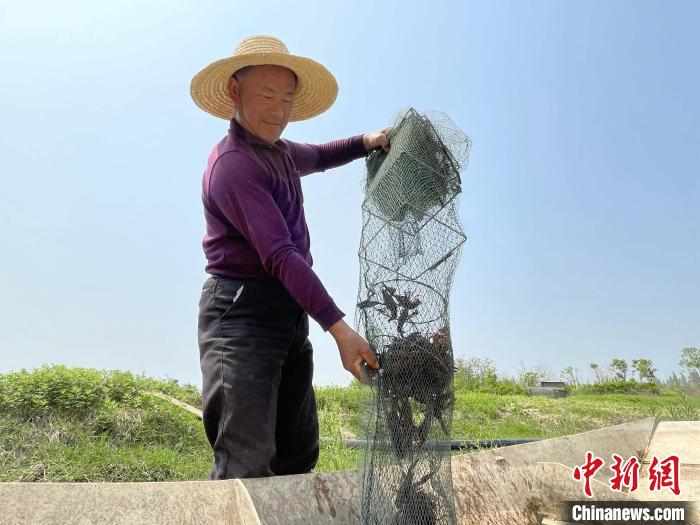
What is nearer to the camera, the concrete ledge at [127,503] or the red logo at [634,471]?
the concrete ledge at [127,503]

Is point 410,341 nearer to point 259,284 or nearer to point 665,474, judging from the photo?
point 259,284

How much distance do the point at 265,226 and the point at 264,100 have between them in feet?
→ 1.61

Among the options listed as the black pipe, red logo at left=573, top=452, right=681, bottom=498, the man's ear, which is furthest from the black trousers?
red logo at left=573, top=452, right=681, bottom=498

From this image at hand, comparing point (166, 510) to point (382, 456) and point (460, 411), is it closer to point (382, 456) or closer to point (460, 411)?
point (382, 456)

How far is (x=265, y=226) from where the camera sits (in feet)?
5.96

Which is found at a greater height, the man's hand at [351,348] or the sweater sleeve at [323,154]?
the sweater sleeve at [323,154]

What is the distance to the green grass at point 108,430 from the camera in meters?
3.32

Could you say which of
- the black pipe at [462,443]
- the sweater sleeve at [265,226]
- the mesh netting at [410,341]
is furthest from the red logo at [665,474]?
the sweater sleeve at [265,226]

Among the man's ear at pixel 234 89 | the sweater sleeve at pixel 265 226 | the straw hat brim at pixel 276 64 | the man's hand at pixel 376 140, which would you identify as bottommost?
the sweater sleeve at pixel 265 226

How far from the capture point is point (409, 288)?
1.79 meters

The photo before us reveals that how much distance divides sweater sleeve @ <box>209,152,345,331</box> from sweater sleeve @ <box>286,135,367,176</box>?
1.71 feet

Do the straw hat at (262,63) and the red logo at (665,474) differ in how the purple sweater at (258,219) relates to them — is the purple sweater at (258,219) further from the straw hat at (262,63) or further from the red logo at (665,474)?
the red logo at (665,474)

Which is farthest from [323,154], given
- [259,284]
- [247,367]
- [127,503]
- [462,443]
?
[462,443]

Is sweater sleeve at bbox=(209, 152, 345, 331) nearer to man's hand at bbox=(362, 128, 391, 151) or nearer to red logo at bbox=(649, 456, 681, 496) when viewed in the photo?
man's hand at bbox=(362, 128, 391, 151)
